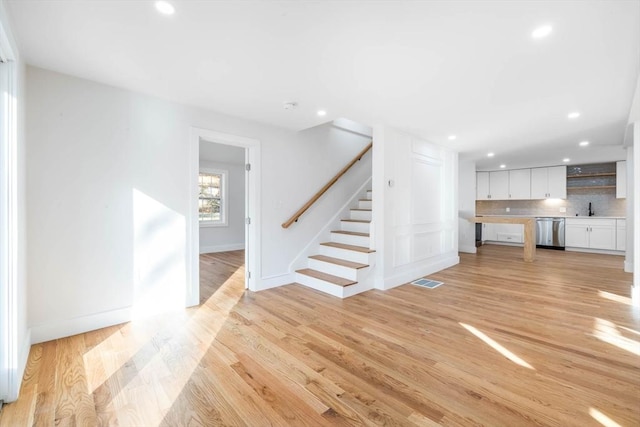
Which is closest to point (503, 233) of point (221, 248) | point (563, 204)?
point (563, 204)

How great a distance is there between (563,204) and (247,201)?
894 centimetres

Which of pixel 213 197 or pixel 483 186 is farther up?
pixel 483 186

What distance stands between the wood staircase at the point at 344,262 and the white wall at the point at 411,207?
0.28m

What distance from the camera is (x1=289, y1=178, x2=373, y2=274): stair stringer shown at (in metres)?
4.41

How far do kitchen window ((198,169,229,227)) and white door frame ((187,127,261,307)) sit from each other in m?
3.79

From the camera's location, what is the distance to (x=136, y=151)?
9.50 ft

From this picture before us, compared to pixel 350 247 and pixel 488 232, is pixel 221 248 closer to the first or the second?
pixel 350 247

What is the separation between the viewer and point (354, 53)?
215 centimetres

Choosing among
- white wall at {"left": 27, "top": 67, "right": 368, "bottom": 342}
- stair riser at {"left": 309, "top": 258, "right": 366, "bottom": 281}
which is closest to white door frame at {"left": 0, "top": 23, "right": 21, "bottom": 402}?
white wall at {"left": 27, "top": 67, "right": 368, "bottom": 342}

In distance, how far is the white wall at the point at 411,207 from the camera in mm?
4031

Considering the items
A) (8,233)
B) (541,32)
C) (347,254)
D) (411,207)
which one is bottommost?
(347,254)

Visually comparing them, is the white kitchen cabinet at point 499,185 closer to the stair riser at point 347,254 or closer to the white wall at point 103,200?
the stair riser at point 347,254

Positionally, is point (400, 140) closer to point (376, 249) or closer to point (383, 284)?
point (376, 249)

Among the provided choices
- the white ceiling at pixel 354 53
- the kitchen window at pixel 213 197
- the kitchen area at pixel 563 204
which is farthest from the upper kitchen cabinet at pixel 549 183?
the kitchen window at pixel 213 197
